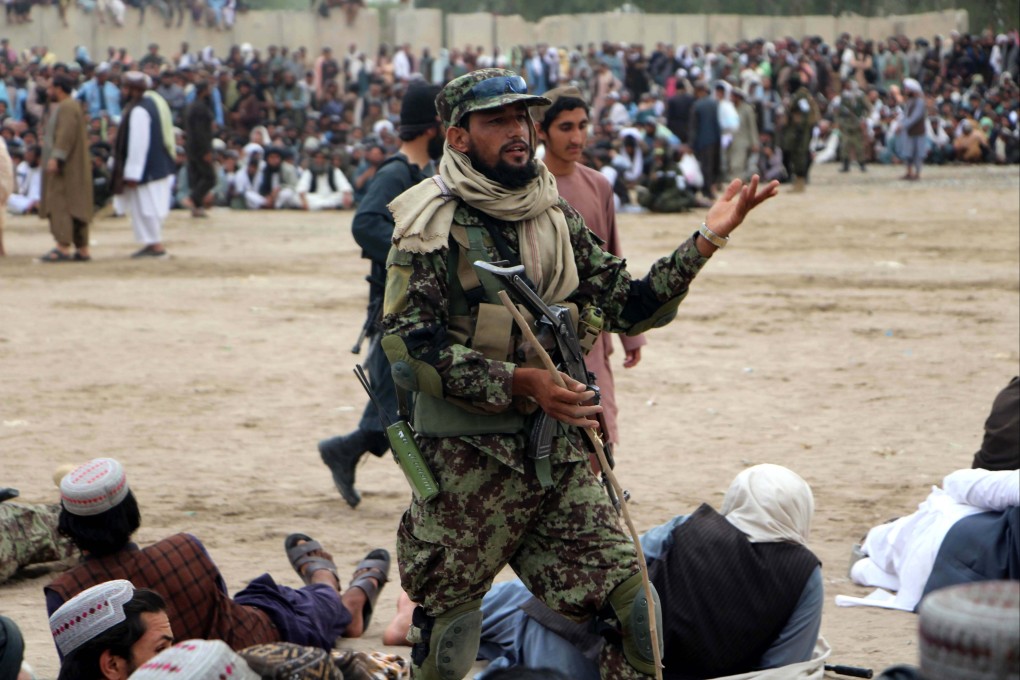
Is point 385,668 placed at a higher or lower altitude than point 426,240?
lower

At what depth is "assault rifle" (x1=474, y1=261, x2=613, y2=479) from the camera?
321 centimetres

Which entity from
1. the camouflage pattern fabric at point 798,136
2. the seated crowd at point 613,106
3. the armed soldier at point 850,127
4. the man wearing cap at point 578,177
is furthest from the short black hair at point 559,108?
the armed soldier at point 850,127

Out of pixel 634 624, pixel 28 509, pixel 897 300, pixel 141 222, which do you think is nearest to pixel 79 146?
pixel 141 222

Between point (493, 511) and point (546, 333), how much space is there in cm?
42

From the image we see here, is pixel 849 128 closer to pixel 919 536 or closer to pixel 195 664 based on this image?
pixel 919 536

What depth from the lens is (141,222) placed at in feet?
44.9

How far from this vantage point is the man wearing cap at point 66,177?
13172 millimetres

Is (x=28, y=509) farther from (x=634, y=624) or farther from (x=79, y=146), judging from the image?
(x=79, y=146)

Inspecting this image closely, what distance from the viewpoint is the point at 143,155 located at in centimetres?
1323

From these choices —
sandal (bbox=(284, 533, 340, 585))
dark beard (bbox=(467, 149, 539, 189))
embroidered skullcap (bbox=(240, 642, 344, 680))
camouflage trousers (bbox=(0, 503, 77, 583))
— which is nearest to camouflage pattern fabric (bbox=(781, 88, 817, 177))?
sandal (bbox=(284, 533, 340, 585))

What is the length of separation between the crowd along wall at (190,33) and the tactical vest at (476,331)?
99.3ft

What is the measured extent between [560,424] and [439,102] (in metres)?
0.80

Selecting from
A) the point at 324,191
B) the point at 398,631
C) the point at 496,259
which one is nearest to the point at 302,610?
the point at 398,631

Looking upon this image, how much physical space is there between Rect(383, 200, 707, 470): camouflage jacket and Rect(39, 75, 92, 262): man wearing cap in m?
10.5
